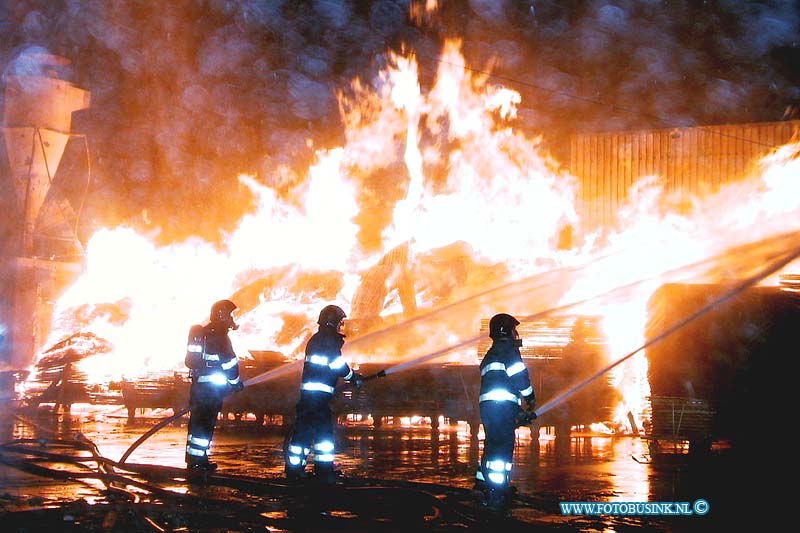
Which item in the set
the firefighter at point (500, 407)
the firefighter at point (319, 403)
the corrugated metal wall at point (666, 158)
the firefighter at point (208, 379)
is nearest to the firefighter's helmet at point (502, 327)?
Answer: the firefighter at point (500, 407)

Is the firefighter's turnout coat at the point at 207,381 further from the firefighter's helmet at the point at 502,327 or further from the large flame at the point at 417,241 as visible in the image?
the large flame at the point at 417,241

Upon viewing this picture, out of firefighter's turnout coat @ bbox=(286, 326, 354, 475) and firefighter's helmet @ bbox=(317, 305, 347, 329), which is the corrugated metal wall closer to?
firefighter's helmet @ bbox=(317, 305, 347, 329)

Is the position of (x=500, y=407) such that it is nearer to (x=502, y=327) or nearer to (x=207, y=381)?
(x=502, y=327)

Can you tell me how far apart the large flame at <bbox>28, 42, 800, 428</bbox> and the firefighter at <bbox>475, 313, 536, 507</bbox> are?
10.4 m

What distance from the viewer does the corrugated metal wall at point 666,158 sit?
65.3 ft

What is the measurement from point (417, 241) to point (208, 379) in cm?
1503

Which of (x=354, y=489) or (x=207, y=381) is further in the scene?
(x=207, y=381)

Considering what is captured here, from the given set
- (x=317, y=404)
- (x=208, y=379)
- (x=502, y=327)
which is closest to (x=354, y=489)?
(x=317, y=404)

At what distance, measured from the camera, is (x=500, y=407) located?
7.27 metres

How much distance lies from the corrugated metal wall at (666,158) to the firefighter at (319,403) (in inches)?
591

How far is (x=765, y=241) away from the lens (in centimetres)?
1277

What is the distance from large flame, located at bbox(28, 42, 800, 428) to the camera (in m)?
19.7

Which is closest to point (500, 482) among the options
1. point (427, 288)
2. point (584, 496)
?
point (584, 496)

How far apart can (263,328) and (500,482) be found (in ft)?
54.3
